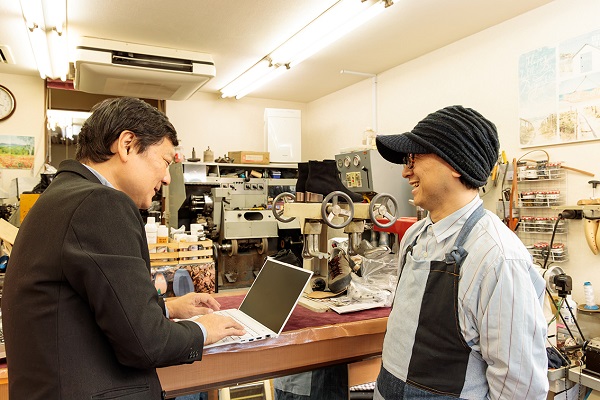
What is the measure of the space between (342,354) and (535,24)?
3.19 metres

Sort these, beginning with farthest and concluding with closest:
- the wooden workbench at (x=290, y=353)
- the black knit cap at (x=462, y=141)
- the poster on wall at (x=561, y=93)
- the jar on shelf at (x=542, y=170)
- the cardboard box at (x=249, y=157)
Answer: the cardboard box at (x=249, y=157) → the jar on shelf at (x=542, y=170) → the poster on wall at (x=561, y=93) → the wooden workbench at (x=290, y=353) → the black knit cap at (x=462, y=141)

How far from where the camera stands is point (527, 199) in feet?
11.1

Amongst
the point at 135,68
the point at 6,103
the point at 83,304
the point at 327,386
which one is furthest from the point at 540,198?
the point at 6,103

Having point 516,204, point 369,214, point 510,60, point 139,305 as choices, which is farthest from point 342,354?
point 510,60

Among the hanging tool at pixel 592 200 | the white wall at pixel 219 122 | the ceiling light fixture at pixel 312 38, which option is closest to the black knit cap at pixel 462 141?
the hanging tool at pixel 592 200

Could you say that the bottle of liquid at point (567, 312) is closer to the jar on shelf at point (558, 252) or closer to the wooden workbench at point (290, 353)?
the jar on shelf at point (558, 252)

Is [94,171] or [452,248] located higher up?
[94,171]

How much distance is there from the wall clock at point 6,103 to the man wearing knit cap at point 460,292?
555 centimetres

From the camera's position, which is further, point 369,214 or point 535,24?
point 535,24

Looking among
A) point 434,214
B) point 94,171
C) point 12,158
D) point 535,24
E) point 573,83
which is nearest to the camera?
point 94,171

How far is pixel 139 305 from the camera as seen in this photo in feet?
3.25

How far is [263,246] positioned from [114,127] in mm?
4086

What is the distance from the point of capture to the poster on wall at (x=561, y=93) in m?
3.06

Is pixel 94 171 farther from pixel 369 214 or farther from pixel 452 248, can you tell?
pixel 369 214
